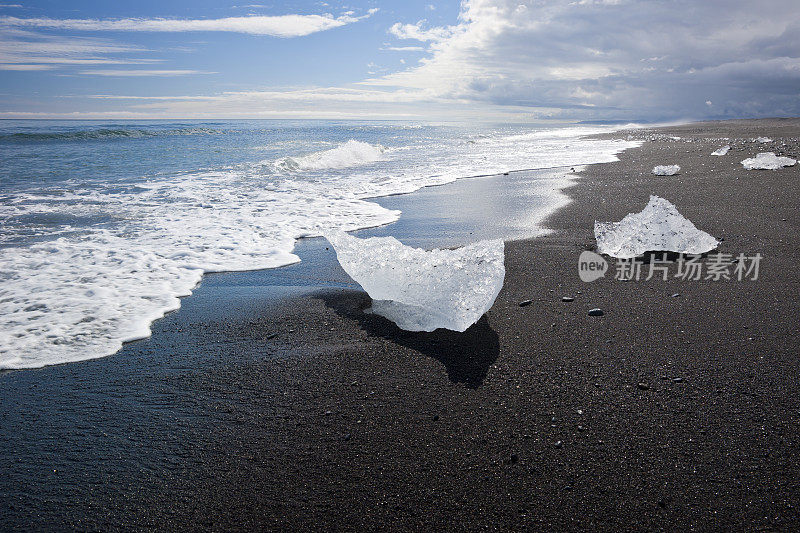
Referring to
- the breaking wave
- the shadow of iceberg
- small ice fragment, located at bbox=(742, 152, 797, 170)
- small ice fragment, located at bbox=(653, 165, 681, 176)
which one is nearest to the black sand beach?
the shadow of iceberg

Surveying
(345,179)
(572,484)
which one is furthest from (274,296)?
(345,179)

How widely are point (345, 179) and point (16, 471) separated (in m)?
10.7

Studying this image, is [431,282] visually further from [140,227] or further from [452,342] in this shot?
[140,227]

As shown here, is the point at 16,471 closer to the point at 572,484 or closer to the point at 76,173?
the point at 572,484

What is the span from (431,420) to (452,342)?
83cm

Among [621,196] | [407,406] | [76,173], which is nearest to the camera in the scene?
[407,406]

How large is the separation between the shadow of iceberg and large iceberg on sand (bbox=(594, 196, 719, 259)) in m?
2.14

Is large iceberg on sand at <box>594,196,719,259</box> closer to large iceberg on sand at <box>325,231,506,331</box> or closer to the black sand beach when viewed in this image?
the black sand beach

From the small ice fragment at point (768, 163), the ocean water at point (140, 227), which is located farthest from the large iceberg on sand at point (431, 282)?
the small ice fragment at point (768, 163)

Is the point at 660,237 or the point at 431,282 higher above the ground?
the point at 660,237

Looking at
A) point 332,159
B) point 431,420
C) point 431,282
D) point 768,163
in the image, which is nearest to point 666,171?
point 768,163

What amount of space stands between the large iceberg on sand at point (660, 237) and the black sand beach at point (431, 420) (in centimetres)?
80

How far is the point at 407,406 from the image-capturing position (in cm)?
252

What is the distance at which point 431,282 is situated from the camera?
3.40 meters
